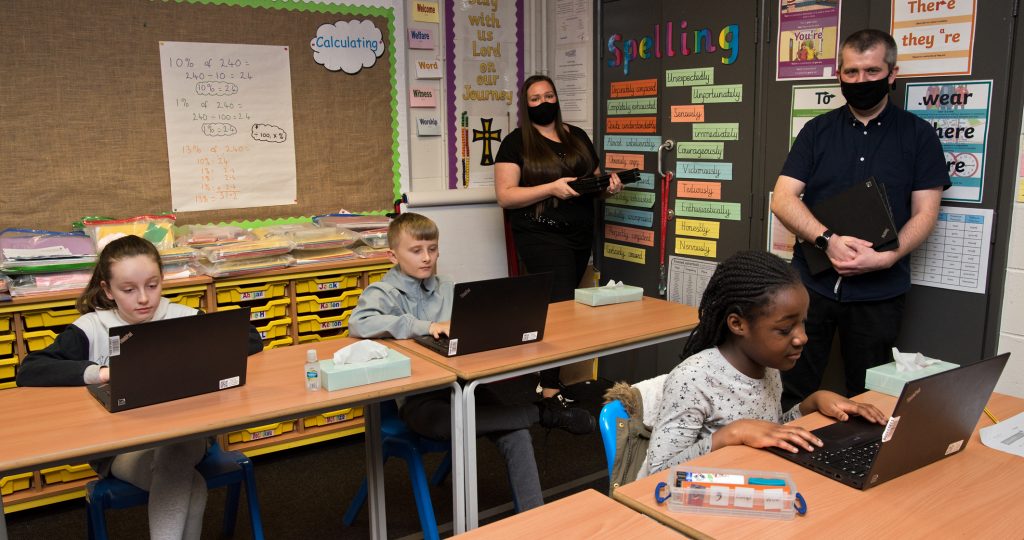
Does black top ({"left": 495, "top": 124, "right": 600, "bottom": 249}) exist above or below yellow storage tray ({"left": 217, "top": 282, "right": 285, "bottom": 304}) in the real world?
above

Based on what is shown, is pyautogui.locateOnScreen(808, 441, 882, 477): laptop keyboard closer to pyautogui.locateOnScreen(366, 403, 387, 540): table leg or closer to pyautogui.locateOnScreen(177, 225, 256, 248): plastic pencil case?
pyautogui.locateOnScreen(366, 403, 387, 540): table leg

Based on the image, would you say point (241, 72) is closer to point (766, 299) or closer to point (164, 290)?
point (164, 290)

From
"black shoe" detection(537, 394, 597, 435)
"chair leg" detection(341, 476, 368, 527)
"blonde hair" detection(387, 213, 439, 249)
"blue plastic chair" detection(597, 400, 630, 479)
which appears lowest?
"chair leg" detection(341, 476, 368, 527)

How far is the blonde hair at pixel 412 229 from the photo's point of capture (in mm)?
2701

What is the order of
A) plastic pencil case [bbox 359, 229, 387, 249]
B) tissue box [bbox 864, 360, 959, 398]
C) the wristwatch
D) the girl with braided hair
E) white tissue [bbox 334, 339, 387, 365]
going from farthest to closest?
plastic pencil case [bbox 359, 229, 387, 249] < the wristwatch < white tissue [bbox 334, 339, 387, 365] < tissue box [bbox 864, 360, 959, 398] < the girl with braided hair

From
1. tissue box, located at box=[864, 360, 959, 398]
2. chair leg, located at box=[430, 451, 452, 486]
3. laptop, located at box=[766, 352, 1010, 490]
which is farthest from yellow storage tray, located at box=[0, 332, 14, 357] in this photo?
tissue box, located at box=[864, 360, 959, 398]

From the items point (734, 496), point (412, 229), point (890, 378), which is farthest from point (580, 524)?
point (412, 229)

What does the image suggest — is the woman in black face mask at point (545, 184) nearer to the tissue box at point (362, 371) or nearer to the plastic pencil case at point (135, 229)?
the plastic pencil case at point (135, 229)

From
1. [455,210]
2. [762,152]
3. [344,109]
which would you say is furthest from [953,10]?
[344,109]

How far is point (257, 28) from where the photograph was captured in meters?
3.71

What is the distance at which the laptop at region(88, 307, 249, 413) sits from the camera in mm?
1823

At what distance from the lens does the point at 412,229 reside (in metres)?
2.70

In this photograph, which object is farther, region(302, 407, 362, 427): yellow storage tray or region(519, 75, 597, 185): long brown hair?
region(519, 75, 597, 185): long brown hair

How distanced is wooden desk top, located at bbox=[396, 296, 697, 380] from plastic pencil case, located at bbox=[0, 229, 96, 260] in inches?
57.9
